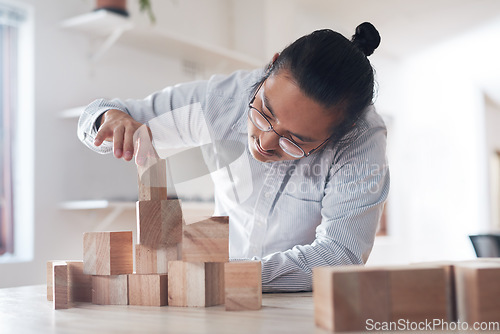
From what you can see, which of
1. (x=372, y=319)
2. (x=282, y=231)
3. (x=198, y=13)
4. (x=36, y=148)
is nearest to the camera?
(x=372, y=319)

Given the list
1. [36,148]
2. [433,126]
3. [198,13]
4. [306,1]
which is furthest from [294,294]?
[433,126]

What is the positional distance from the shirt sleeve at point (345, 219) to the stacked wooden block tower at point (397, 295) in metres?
0.40

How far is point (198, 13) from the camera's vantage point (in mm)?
3787

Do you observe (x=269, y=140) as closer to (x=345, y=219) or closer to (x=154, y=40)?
(x=345, y=219)

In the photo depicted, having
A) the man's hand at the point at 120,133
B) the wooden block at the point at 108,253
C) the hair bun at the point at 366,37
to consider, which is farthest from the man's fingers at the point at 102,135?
the hair bun at the point at 366,37

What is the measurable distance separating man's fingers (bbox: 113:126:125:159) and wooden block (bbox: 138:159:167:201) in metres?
0.09

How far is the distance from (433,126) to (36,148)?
18.9 ft

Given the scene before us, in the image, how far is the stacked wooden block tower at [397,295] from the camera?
2.38 ft

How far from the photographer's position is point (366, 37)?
1.31 m

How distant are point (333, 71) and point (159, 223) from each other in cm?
47

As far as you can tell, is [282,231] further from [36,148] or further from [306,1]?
Answer: [306,1]

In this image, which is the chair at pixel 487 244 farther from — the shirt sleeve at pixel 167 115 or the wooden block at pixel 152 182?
the wooden block at pixel 152 182

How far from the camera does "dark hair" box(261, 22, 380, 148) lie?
1.14 meters

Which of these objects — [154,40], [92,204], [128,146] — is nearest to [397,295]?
[128,146]
